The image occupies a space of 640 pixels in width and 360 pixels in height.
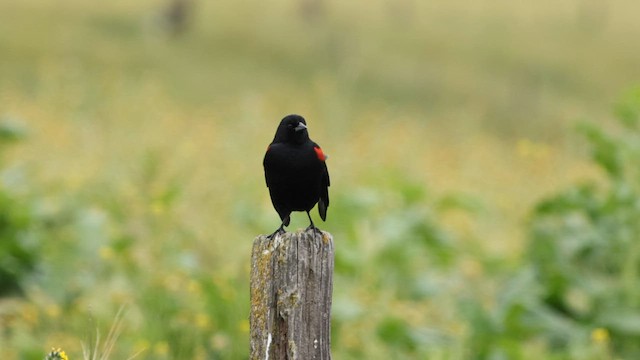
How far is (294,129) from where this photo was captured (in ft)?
13.2

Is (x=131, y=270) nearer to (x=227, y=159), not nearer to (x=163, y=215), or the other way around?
(x=163, y=215)

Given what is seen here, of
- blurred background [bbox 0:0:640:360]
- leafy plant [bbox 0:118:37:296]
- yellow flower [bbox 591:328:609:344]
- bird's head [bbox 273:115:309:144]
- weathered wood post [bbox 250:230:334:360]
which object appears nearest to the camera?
weathered wood post [bbox 250:230:334:360]

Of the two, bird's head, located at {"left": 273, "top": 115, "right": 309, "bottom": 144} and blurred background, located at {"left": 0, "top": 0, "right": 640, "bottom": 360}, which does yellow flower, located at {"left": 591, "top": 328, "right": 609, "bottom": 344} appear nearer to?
blurred background, located at {"left": 0, "top": 0, "right": 640, "bottom": 360}

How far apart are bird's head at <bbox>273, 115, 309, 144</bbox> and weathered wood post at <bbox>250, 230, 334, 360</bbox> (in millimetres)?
475

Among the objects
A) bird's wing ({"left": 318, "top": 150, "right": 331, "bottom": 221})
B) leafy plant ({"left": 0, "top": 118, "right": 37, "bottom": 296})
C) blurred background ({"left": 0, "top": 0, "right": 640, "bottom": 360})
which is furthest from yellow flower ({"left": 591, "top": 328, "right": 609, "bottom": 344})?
leafy plant ({"left": 0, "top": 118, "right": 37, "bottom": 296})

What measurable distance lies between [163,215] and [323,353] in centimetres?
476

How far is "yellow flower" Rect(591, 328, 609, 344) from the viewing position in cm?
702

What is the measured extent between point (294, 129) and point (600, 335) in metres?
3.83

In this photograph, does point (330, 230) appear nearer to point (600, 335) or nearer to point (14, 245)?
point (14, 245)

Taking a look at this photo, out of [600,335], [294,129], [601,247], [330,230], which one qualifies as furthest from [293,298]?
[330,230]

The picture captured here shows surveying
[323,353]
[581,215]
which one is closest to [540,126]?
[581,215]

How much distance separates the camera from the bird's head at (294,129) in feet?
13.2

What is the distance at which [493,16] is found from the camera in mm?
31375

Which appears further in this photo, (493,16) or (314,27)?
(493,16)
